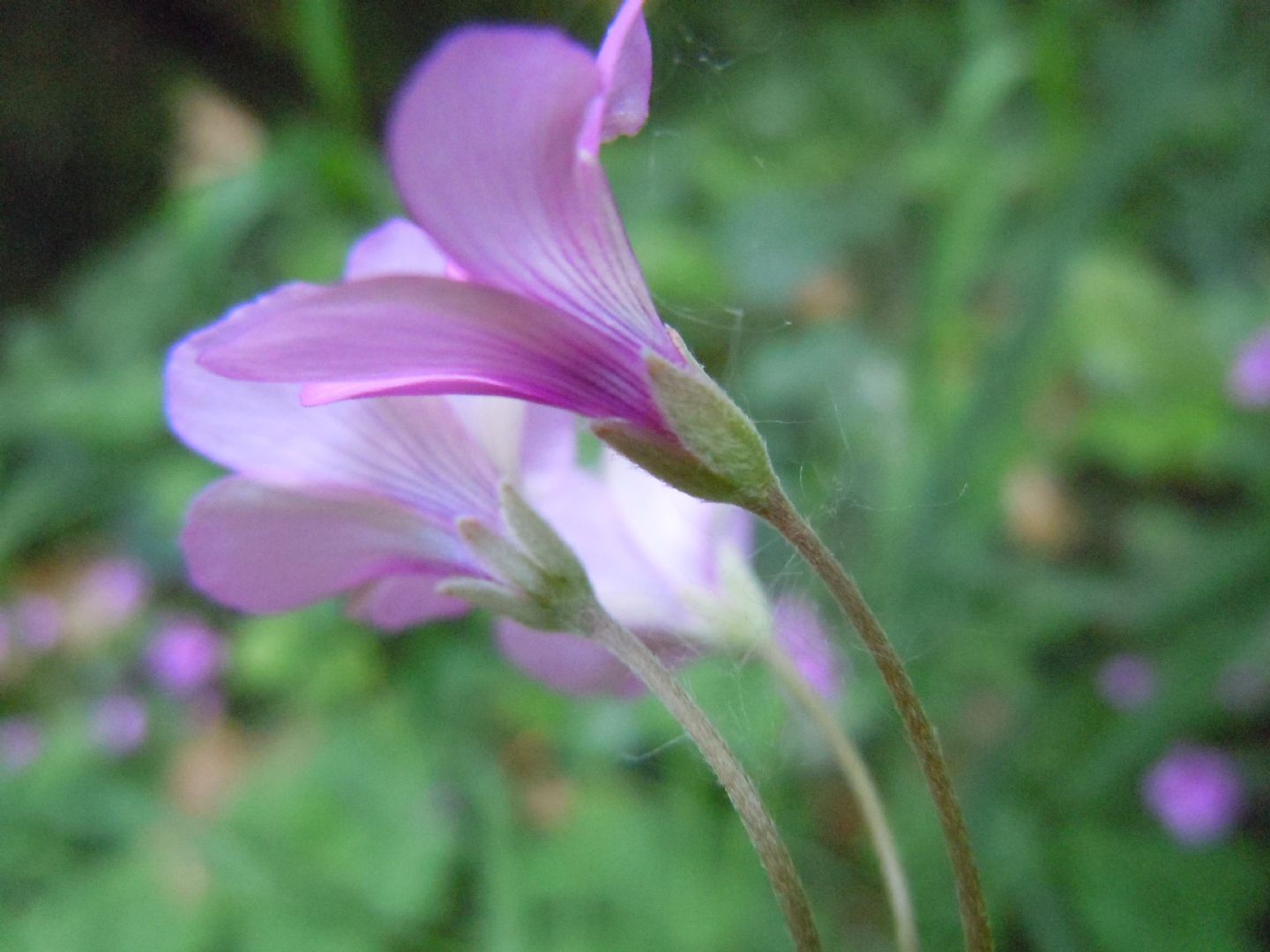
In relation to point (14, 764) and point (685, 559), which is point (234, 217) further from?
point (14, 764)

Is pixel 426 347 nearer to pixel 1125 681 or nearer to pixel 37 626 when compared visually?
pixel 1125 681

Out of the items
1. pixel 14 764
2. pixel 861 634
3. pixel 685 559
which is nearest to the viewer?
pixel 861 634

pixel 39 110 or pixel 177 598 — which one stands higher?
pixel 39 110

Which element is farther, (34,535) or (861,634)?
(34,535)

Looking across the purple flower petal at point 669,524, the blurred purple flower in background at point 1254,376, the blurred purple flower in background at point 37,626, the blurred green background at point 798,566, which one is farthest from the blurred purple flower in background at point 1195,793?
the blurred purple flower in background at point 37,626

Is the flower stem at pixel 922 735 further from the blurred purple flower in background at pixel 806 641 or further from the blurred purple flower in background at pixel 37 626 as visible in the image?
the blurred purple flower in background at pixel 37 626

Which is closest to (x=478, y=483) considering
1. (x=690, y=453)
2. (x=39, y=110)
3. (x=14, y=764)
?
(x=690, y=453)
